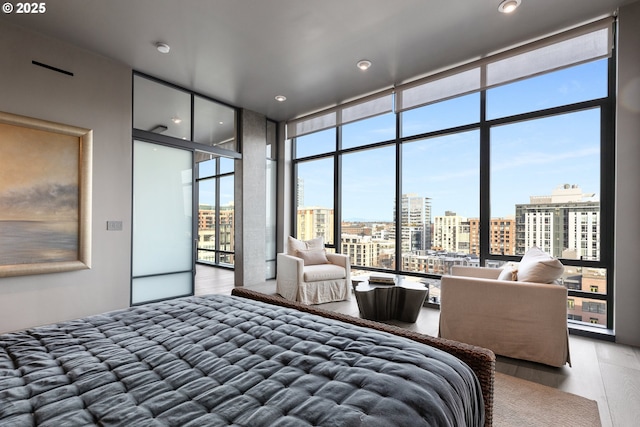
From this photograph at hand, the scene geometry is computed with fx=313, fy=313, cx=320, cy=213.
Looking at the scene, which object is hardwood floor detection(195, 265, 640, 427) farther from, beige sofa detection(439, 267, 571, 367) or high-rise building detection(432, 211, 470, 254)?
high-rise building detection(432, 211, 470, 254)

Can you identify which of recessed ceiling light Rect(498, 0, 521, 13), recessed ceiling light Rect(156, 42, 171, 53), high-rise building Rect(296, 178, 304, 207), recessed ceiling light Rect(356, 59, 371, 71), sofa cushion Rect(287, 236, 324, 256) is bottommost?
sofa cushion Rect(287, 236, 324, 256)

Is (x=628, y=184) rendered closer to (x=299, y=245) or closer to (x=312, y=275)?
(x=312, y=275)

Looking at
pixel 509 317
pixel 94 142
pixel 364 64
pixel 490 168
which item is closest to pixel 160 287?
pixel 94 142

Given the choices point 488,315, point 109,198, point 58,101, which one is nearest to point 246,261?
point 109,198

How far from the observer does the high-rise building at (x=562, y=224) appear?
3.33 m

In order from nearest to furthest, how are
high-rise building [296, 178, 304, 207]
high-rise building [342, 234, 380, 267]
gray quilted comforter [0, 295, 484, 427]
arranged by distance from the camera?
gray quilted comforter [0, 295, 484, 427]
high-rise building [342, 234, 380, 267]
high-rise building [296, 178, 304, 207]

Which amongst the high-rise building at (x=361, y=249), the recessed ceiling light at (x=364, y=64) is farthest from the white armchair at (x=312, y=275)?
the recessed ceiling light at (x=364, y=64)

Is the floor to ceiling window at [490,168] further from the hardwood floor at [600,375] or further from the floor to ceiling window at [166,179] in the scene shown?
the floor to ceiling window at [166,179]

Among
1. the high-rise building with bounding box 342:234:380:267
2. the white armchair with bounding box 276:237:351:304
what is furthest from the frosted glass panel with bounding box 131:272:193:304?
the high-rise building with bounding box 342:234:380:267

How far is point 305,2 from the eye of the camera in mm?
2805

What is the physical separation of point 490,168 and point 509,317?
2.03 m

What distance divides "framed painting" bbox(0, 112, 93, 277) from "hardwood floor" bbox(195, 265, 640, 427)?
3.87 m

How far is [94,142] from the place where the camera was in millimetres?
3588

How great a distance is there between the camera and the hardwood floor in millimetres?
1955
